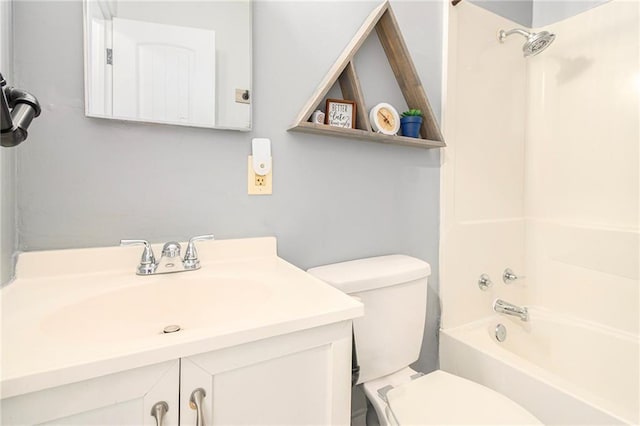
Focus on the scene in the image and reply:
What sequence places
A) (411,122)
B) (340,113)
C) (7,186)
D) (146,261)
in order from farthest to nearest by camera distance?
(411,122) < (340,113) < (146,261) < (7,186)

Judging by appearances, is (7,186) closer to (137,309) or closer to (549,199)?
(137,309)

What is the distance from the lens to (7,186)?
0.75 metres

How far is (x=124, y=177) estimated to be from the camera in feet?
2.99

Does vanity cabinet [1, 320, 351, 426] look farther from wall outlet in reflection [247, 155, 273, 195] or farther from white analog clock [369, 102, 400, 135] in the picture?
white analog clock [369, 102, 400, 135]

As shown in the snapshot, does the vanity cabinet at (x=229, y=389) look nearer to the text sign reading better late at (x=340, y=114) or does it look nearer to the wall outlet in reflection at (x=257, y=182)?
the wall outlet in reflection at (x=257, y=182)

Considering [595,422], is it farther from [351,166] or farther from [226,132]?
[226,132]

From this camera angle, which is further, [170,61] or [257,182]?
[257,182]

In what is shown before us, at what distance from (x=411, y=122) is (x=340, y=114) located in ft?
1.07

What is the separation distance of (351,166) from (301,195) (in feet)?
0.82

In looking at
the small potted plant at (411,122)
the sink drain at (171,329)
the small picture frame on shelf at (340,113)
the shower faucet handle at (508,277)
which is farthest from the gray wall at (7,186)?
the shower faucet handle at (508,277)

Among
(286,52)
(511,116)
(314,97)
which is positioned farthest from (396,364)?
(511,116)

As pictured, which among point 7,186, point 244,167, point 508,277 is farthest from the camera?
point 508,277

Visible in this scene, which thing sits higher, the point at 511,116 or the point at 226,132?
the point at 511,116

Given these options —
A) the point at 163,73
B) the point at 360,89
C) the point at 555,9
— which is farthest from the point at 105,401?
the point at 555,9
